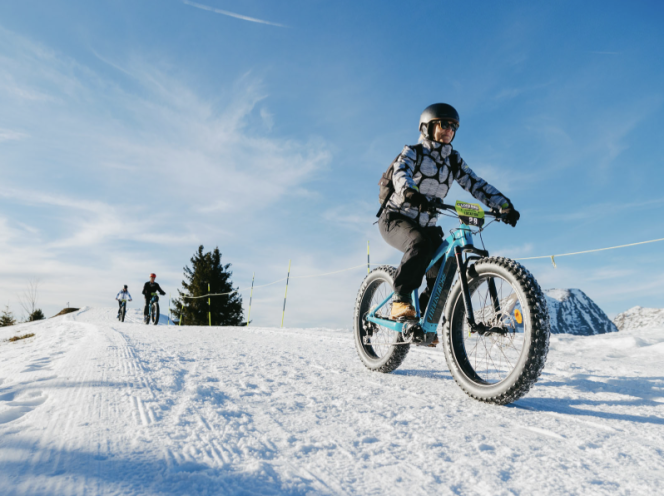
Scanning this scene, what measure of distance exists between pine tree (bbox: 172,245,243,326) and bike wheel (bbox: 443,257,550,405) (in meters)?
32.6

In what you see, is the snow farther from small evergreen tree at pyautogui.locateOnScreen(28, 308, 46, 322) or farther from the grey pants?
small evergreen tree at pyautogui.locateOnScreen(28, 308, 46, 322)

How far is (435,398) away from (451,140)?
7.00ft

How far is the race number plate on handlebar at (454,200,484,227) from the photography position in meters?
2.61

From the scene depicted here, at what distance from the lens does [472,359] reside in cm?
257

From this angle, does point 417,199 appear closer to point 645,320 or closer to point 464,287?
point 464,287

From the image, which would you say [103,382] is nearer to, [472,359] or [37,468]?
[37,468]

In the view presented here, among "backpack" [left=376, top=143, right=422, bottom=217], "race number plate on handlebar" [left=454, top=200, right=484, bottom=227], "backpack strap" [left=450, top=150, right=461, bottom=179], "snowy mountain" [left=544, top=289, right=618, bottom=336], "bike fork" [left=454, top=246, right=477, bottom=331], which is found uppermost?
"snowy mountain" [left=544, top=289, right=618, bottom=336]

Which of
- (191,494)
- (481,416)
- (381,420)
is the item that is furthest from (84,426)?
(481,416)

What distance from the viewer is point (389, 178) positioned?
3.20 m

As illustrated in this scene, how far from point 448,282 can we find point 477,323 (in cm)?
49

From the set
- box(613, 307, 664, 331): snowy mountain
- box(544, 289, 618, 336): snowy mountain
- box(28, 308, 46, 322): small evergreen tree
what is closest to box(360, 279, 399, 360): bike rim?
box(613, 307, 664, 331): snowy mountain

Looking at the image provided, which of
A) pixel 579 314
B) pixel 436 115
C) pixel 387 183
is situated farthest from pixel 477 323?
pixel 579 314

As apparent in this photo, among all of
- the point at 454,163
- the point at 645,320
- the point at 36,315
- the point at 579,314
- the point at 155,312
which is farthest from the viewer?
the point at 579,314

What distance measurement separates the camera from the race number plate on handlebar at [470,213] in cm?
261
